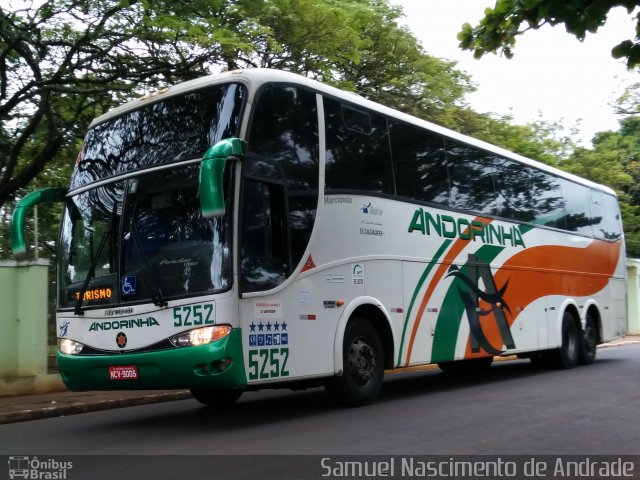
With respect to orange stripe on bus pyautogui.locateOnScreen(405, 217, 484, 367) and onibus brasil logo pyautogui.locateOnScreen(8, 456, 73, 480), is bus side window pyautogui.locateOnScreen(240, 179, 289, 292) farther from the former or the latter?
orange stripe on bus pyautogui.locateOnScreen(405, 217, 484, 367)

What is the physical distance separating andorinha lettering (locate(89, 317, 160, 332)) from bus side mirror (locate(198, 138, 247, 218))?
160 cm

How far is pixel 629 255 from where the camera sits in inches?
1236

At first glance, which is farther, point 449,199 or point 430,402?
point 449,199

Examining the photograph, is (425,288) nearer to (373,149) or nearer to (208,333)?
(373,149)

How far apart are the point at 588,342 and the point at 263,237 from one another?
9.78 m

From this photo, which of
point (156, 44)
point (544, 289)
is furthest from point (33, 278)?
point (544, 289)

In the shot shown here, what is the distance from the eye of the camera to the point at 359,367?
8414 millimetres

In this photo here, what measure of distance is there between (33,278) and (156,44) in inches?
193

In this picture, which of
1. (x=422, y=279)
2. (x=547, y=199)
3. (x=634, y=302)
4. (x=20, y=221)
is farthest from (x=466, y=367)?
(x=634, y=302)

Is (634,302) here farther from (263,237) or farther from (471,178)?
(263,237)

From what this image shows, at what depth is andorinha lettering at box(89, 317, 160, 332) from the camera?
693cm

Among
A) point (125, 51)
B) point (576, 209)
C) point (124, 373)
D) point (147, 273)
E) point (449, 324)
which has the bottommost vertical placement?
point (124, 373)

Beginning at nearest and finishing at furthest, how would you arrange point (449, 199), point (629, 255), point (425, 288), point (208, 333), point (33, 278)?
point (208, 333), point (425, 288), point (449, 199), point (33, 278), point (629, 255)

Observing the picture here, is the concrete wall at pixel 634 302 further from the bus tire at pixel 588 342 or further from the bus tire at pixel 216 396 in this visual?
the bus tire at pixel 216 396
